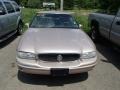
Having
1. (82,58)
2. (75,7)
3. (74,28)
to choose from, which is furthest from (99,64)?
(75,7)

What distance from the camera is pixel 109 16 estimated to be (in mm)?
8320

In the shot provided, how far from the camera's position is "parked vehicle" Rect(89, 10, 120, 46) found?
24.4 ft

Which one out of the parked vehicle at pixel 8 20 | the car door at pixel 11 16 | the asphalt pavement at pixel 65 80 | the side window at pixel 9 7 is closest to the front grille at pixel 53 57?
the asphalt pavement at pixel 65 80

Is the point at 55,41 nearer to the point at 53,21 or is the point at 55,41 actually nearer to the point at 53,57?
the point at 53,57

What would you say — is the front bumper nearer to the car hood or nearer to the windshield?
the car hood

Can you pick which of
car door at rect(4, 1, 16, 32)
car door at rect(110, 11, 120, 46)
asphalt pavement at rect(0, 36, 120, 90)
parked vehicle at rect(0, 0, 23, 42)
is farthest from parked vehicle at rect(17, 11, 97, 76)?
car door at rect(4, 1, 16, 32)

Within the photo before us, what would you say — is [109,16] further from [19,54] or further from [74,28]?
[19,54]

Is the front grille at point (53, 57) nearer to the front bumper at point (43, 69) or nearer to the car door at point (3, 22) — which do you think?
the front bumper at point (43, 69)

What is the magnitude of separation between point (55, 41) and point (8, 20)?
456cm

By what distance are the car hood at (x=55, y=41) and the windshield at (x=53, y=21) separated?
0.30 metres

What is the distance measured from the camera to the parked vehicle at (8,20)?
9.18m

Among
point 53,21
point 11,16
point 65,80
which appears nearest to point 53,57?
point 65,80

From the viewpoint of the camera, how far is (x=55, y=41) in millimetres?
5781

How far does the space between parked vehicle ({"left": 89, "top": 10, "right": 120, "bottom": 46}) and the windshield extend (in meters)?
1.23
